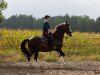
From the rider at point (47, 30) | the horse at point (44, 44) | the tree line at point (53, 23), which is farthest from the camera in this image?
the tree line at point (53, 23)

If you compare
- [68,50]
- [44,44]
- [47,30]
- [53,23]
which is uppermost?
[53,23]

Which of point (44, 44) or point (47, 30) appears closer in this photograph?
point (47, 30)

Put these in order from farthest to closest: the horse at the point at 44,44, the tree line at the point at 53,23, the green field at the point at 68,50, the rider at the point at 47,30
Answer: the tree line at the point at 53,23 → the green field at the point at 68,50 → the horse at the point at 44,44 → the rider at the point at 47,30

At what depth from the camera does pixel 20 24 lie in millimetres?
101062

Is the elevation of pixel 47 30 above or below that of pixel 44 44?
above

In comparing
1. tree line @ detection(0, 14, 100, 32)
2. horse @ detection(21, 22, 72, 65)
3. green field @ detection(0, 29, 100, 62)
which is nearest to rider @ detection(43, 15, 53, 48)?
horse @ detection(21, 22, 72, 65)

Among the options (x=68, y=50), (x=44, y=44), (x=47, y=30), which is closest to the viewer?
(x=47, y=30)

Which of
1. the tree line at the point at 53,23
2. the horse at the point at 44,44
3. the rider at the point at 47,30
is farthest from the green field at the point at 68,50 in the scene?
the tree line at the point at 53,23

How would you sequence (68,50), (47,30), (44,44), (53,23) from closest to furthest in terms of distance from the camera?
(47,30) → (44,44) → (68,50) → (53,23)

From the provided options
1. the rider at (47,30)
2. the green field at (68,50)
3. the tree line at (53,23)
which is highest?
the tree line at (53,23)

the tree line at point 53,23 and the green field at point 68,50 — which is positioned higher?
the tree line at point 53,23

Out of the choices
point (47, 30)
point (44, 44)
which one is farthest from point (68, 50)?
point (47, 30)

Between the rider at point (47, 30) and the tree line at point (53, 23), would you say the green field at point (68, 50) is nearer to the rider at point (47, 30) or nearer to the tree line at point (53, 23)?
the rider at point (47, 30)

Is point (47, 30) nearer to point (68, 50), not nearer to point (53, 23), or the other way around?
point (68, 50)
